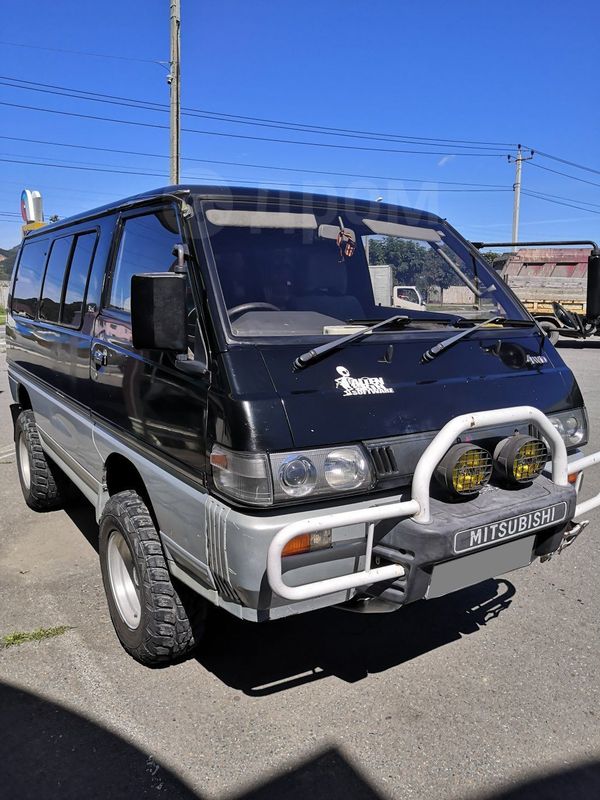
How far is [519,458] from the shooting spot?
2703 mm

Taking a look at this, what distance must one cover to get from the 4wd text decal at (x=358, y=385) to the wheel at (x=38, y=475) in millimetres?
3364

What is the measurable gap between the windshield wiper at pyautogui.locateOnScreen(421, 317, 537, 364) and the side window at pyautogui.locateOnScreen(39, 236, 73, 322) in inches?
110

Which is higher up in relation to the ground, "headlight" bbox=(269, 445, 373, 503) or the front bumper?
"headlight" bbox=(269, 445, 373, 503)

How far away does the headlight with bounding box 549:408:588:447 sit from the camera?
3184 mm

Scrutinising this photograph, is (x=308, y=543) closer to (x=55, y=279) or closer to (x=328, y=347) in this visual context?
(x=328, y=347)

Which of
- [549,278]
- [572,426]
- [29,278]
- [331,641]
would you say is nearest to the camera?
[572,426]

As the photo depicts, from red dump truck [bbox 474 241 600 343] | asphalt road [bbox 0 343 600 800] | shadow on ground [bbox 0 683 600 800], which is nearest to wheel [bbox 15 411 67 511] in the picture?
asphalt road [bbox 0 343 600 800]

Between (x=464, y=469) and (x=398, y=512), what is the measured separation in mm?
388

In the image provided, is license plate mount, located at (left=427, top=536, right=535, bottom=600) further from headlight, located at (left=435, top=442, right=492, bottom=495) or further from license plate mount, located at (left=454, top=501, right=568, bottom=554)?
headlight, located at (left=435, top=442, right=492, bottom=495)

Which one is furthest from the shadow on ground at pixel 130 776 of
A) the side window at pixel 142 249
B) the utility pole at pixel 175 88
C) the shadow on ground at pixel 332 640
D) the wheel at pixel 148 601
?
→ the utility pole at pixel 175 88

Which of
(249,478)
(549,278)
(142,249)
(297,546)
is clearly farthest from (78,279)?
(549,278)

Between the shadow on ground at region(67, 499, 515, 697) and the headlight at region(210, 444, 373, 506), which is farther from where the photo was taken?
the shadow on ground at region(67, 499, 515, 697)

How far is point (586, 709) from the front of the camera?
2814 millimetres

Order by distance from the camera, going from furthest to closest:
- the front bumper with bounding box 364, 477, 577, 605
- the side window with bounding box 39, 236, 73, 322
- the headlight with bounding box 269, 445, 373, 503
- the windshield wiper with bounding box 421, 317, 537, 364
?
the side window with bounding box 39, 236, 73, 322 → the windshield wiper with bounding box 421, 317, 537, 364 → the front bumper with bounding box 364, 477, 577, 605 → the headlight with bounding box 269, 445, 373, 503
